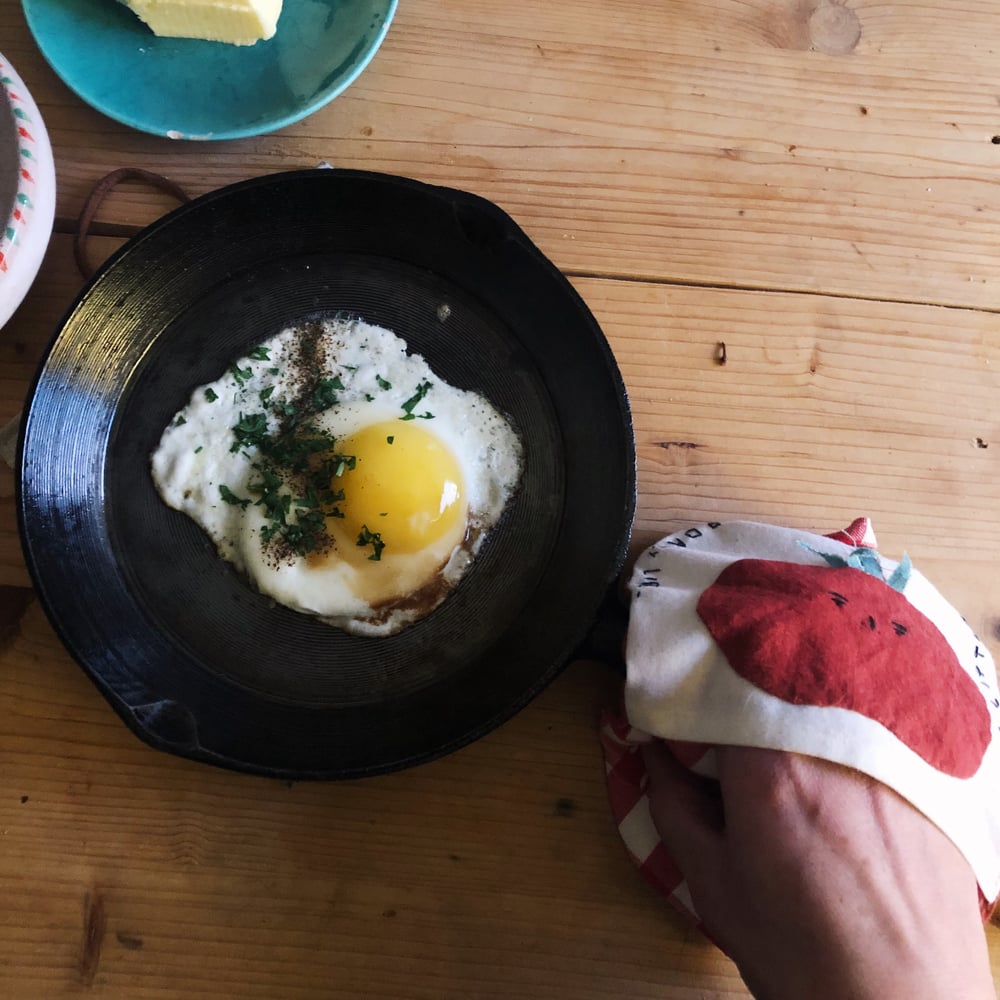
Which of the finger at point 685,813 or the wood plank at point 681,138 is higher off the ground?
the wood plank at point 681,138

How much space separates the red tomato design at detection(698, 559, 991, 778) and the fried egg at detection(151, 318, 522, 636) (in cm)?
38

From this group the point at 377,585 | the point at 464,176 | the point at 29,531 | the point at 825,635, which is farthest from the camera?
the point at 464,176

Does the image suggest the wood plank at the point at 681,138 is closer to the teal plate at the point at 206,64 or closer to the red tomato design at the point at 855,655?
the teal plate at the point at 206,64

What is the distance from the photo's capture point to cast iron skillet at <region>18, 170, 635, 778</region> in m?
1.00

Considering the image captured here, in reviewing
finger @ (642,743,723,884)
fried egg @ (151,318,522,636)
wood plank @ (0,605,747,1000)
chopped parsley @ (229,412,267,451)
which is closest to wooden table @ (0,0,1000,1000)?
wood plank @ (0,605,747,1000)

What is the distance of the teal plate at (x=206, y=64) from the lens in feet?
3.71

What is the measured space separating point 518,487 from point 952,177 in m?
0.87

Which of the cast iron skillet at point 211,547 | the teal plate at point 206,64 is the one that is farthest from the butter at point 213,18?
the cast iron skillet at point 211,547

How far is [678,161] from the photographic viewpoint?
1.24 m

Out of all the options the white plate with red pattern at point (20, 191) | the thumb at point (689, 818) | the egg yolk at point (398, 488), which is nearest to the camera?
the thumb at point (689, 818)

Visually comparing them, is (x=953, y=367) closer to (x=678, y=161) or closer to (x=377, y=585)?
(x=678, y=161)

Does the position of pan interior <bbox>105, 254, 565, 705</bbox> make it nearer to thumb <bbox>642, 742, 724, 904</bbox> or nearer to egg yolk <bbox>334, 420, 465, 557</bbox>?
egg yolk <bbox>334, 420, 465, 557</bbox>

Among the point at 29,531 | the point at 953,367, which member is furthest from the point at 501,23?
the point at 29,531

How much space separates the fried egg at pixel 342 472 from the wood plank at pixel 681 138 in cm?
30
